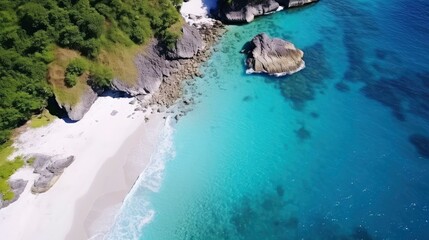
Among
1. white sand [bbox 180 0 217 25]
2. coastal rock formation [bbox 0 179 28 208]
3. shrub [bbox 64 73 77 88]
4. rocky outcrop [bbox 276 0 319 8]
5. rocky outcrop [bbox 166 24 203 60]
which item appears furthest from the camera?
rocky outcrop [bbox 276 0 319 8]

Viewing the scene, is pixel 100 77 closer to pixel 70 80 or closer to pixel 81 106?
pixel 70 80

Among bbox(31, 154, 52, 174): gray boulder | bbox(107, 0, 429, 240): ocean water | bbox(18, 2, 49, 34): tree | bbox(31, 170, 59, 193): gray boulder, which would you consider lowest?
bbox(107, 0, 429, 240): ocean water

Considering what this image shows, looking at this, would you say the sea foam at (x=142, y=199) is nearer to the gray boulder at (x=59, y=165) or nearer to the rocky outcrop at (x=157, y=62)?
the gray boulder at (x=59, y=165)

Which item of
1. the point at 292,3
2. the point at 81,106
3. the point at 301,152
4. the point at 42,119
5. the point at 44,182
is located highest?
the point at 292,3

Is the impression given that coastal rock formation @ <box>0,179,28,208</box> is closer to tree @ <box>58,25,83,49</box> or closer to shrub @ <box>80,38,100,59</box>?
shrub @ <box>80,38,100,59</box>

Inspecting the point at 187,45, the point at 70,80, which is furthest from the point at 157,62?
the point at 70,80

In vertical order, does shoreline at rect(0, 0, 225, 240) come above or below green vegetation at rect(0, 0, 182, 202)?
below

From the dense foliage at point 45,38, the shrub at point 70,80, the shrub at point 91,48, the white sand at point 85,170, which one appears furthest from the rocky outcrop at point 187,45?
the shrub at point 70,80

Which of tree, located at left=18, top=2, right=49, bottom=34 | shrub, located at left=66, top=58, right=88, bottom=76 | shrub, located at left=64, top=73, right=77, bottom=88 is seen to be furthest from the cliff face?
tree, located at left=18, top=2, right=49, bottom=34

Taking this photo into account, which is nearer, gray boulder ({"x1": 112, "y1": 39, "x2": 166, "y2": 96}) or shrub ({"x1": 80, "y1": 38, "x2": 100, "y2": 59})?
shrub ({"x1": 80, "y1": 38, "x2": 100, "y2": 59})
